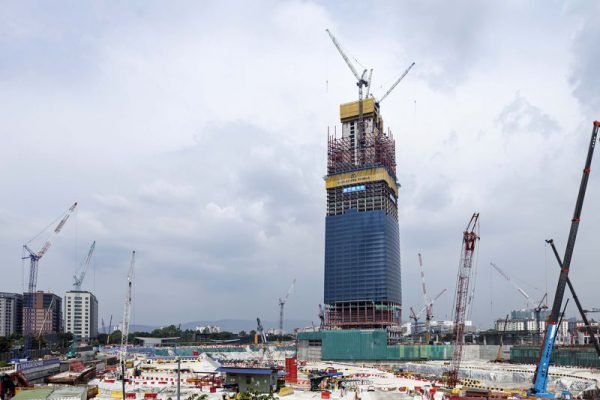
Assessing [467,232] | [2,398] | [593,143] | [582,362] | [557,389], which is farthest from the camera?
[582,362]

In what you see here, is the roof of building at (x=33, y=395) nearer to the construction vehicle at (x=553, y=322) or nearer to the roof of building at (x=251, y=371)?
the roof of building at (x=251, y=371)

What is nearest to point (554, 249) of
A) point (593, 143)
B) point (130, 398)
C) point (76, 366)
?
point (593, 143)

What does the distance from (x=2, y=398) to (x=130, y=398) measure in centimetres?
2264

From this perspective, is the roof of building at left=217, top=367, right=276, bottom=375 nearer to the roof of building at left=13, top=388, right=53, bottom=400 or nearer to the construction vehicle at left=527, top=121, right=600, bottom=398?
the roof of building at left=13, top=388, right=53, bottom=400

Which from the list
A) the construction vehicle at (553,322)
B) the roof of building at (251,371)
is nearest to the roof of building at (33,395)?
the roof of building at (251,371)

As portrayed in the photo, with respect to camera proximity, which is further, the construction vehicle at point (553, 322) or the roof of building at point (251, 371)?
the roof of building at point (251, 371)

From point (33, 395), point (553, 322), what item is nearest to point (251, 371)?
A: point (33, 395)

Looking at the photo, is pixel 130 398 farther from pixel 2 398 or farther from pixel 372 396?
pixel 372 396

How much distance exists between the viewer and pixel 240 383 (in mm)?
105750

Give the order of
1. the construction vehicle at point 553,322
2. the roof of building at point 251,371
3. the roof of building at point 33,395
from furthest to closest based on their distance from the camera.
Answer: the roof of building at point 251,371 → the construction vehicle at point 553,322 → the roof of building at point 33,395

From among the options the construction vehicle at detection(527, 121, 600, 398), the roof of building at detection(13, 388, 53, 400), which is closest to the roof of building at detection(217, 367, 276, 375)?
the roof of building at detection(13, 388, 53, 400)

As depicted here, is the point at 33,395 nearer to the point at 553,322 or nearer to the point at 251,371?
the point at 251,371

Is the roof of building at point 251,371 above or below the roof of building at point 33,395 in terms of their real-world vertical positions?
below

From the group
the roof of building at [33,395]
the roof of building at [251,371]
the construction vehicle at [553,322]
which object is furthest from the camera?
the roof of building at [251,371]
